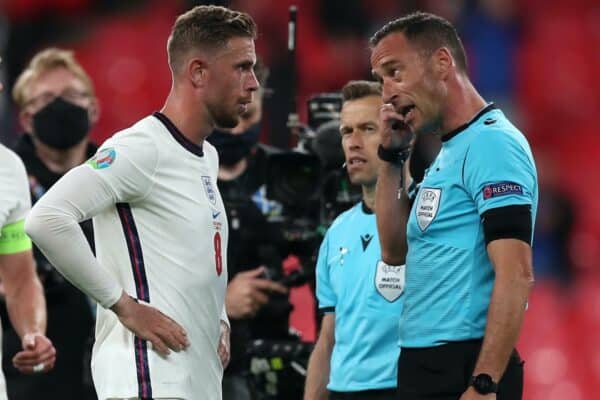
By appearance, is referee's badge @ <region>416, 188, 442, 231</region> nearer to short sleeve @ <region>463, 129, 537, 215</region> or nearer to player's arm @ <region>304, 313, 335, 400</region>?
short sleeve @ <region>463, 129, 537, 215</region>

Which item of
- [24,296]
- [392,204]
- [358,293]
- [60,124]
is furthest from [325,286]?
[60,124]

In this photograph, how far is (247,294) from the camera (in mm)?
5113

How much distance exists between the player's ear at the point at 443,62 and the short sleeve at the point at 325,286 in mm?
1172

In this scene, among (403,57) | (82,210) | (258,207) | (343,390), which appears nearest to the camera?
(82,210)

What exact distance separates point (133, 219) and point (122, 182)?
0.12 metres

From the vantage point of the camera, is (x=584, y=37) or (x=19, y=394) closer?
(x=19, y=394)

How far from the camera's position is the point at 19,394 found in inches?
214

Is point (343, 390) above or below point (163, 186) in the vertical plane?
below

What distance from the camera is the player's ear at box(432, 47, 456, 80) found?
11.3ft

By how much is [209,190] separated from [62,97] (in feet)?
7.58

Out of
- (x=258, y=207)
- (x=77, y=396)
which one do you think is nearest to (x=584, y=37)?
(x=258, y=207)

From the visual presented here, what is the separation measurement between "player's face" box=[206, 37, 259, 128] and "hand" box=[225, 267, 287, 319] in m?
1.60

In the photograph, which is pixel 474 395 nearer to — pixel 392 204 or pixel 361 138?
pixel 392 204

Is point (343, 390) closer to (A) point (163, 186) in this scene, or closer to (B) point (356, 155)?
(B) point (356, 155)
